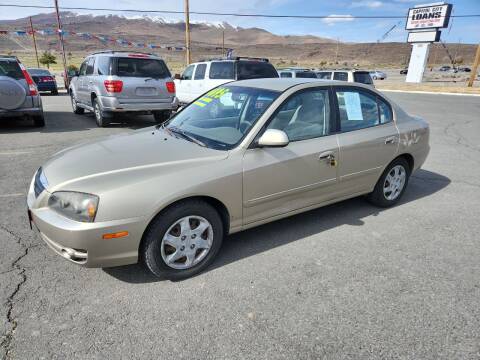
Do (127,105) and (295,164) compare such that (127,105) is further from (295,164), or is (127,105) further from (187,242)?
(187,242)

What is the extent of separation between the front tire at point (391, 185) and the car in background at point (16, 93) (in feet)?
26.0

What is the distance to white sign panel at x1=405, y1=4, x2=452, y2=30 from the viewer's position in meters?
37.1

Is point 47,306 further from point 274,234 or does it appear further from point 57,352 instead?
point 274,234

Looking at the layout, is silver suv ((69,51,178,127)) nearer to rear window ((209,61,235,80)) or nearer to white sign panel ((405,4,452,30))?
rear window ((209,61,235,80))

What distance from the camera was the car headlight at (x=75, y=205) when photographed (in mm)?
2461

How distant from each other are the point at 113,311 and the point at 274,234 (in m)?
1.77

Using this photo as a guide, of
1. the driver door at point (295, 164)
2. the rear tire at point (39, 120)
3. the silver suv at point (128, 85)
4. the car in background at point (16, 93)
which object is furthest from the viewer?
the rear tire at point (39, 120)

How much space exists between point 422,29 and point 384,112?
42.6m

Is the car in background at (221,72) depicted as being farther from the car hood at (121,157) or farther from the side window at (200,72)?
the car hood at (121,157)

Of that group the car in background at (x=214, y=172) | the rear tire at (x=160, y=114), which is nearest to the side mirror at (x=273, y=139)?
the car in background at (x=214, y=172)

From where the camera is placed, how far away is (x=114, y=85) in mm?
8438

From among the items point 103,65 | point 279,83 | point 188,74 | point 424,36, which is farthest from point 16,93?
point 424,36

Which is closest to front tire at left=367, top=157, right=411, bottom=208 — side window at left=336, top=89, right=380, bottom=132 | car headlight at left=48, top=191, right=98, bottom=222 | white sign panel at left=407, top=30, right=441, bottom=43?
side window at left=336, top=89, right=380, bottom=132

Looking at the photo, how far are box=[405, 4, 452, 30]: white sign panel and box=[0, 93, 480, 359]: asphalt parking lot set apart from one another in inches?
1648
